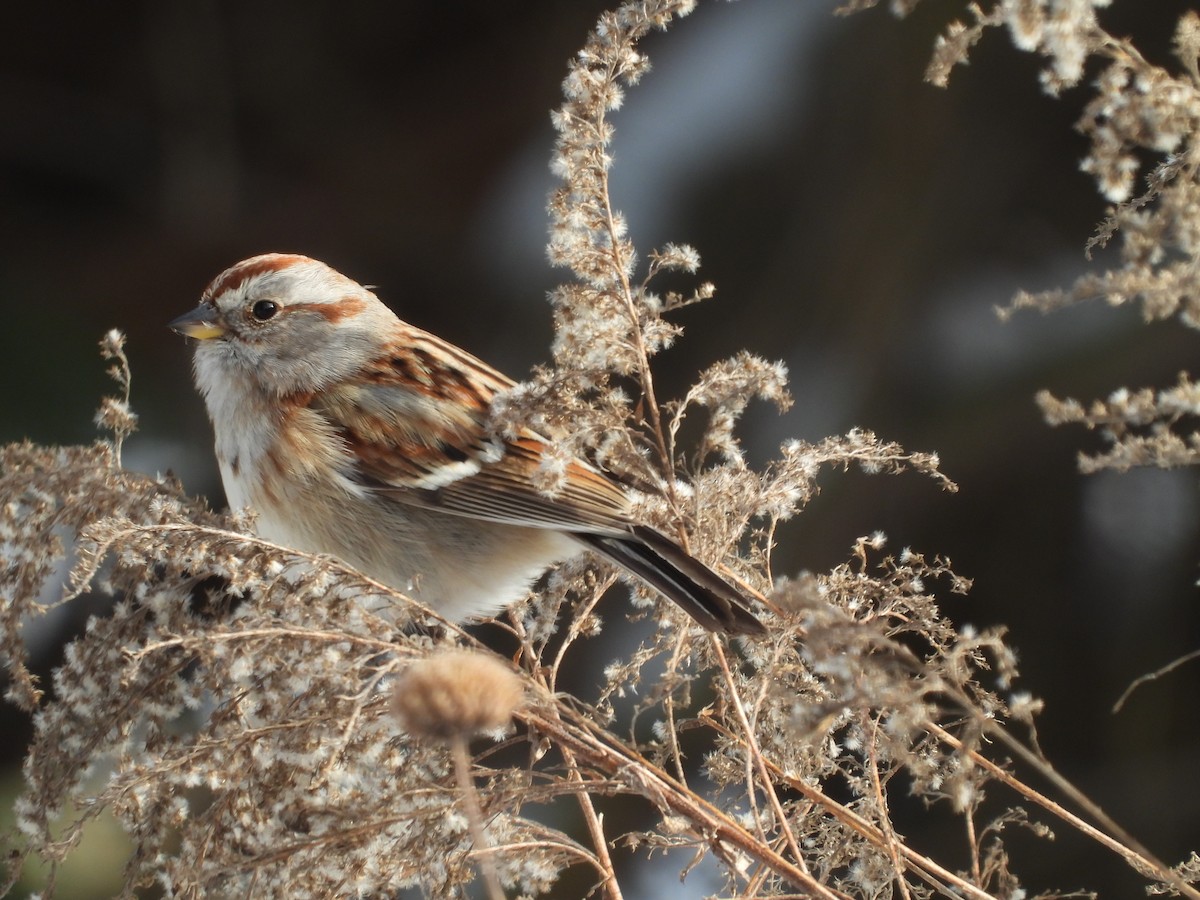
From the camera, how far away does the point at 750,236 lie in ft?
8.41

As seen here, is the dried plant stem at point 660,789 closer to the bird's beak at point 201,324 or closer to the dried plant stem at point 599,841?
the dried plant stem at point 599,841

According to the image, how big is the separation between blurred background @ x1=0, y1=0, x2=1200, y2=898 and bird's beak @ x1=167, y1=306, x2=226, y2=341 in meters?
0.58

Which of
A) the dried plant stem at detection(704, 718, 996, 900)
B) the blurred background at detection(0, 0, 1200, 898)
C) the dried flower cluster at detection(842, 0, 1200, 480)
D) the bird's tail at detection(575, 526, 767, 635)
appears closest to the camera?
the dried flower cluster at detection(842, 0, 1200, 480)

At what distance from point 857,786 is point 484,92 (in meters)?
2.14

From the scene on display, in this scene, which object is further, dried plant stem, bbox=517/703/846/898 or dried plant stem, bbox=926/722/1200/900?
dried plant stem, bbox=517/703/846/898

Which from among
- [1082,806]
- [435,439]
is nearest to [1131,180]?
[1082,806]

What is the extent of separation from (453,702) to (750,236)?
7.06ft

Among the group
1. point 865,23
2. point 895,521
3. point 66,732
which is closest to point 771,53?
point 865,23

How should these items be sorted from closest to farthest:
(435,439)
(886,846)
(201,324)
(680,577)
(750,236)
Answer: (886,846) → (680,577) → (435,439) → (201,324) → (750,236)

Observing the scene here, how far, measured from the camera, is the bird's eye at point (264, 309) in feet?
5.15

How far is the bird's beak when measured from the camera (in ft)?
5.07

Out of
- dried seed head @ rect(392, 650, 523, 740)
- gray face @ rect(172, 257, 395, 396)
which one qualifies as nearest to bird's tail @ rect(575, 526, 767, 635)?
dried seed head @ rect(392, 650, 523, 740)

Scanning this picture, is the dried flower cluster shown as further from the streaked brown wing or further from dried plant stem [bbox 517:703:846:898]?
the streaked brown wing

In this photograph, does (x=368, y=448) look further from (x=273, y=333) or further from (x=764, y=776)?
(x=764, y=776)
